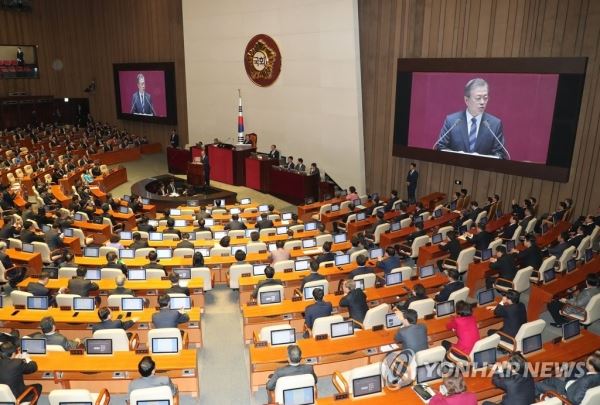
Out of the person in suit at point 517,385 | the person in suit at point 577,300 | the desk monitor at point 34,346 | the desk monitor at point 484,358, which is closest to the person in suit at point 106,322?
the desk monitor at point 34,346

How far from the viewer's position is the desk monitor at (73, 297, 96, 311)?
8477 millimetres

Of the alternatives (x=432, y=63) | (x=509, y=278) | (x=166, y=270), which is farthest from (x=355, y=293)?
(x=432, y=63)

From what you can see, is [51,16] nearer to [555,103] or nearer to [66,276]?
[66,276]

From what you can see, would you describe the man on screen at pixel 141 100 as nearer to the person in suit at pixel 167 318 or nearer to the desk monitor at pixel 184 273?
the desk monitor at pixel 184 273

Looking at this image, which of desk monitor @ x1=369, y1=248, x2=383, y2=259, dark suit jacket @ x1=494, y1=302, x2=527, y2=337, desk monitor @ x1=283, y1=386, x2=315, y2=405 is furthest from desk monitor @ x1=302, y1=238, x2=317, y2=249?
desk monitor @ x1=283, y1=386, x2=315, y2=405

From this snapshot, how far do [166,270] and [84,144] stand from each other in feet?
54.5

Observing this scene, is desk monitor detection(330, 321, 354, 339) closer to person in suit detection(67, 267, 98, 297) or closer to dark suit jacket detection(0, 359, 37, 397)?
dark suit jacket detection(0, 359, 37, 397)

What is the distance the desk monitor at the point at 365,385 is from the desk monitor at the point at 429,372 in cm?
66

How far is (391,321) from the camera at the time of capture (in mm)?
7836

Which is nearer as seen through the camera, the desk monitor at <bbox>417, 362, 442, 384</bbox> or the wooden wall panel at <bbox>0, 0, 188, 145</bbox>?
the desk monitor at <bbox>417, 362, 442, 384</bbox>

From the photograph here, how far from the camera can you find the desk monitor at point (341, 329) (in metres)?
7.38

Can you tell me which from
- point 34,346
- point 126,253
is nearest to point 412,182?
point 126,253

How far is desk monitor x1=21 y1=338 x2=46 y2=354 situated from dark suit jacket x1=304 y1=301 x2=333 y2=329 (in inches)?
155

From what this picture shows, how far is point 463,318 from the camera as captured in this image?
23.4 ft
